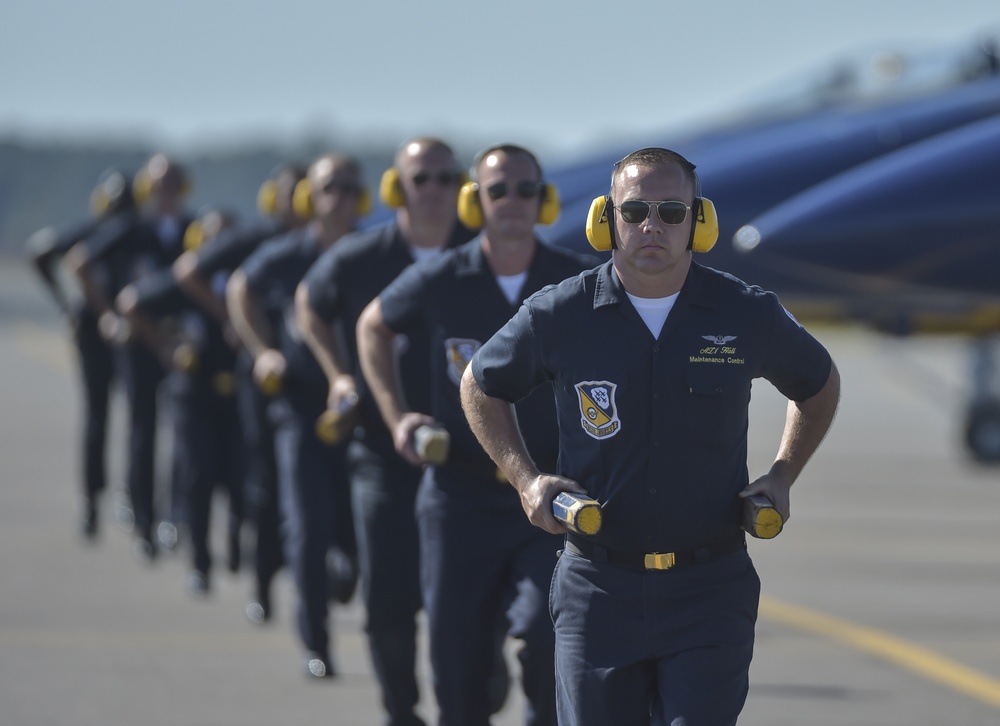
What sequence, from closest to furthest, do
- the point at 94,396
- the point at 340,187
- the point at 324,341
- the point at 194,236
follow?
the point at 324,341
the point at 340,187
the point at 194,236
the point at 94,396

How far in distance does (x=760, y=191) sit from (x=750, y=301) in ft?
25.3

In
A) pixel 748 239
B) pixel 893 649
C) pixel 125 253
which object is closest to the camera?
pixel 893 649

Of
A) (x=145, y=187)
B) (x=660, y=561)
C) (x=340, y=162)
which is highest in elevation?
(x=145, y=187)

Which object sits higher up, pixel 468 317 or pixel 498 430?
pixel 468 317

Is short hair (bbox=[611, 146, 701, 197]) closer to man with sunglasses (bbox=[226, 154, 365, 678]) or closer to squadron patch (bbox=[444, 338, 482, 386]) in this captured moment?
squadron patch (bbox=[444, 338, 482, 386])

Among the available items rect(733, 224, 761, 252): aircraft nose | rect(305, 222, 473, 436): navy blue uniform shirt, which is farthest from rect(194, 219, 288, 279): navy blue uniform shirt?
rect(305, 222, 473, 436): navy blue uniform shirt

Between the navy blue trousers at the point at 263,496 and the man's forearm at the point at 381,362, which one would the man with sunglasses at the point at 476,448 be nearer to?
the man's forearm at the point at 381,362

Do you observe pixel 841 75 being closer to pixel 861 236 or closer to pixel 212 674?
pixel 861 236

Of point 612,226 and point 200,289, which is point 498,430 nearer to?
point 612,226

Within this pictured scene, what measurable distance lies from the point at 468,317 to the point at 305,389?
2635 millimetres

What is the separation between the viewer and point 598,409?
448 cm

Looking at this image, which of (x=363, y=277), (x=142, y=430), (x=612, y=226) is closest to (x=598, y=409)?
(x=612, y=226)

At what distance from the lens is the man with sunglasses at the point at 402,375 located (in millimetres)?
6574

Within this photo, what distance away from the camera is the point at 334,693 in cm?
790
